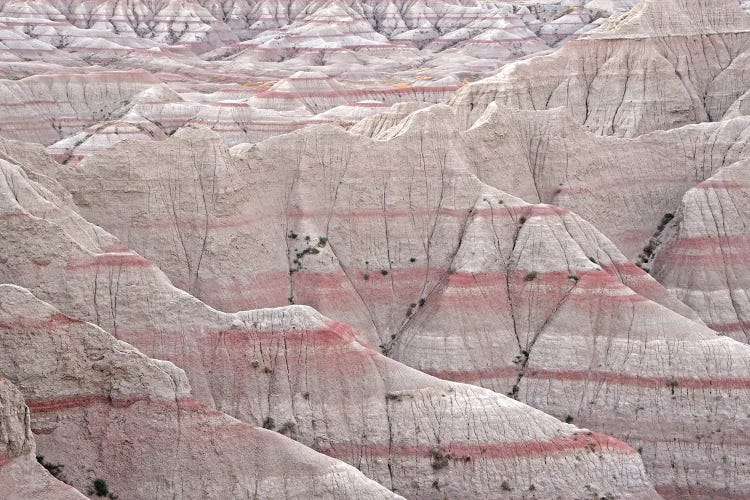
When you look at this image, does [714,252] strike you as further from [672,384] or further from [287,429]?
[287,429]

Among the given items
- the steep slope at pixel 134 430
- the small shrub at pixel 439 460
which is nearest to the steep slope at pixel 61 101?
the small shrub at pixel 439 460

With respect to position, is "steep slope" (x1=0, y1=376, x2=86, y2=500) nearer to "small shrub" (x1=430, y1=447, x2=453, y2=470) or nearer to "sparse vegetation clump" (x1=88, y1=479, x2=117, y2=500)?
"sparse vegetation clump" (x1=88, y1=479, x2=117, y2=500)

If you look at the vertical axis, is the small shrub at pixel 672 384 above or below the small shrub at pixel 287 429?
below

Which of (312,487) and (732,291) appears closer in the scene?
(312,487)

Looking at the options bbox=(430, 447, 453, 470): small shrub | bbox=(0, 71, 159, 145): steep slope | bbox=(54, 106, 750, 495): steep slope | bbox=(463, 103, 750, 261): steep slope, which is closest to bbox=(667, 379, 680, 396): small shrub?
bbox=(54, 106, 750, 495): steep slope

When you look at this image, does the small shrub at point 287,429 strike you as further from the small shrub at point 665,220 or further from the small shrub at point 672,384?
the small shrub at point 665,220

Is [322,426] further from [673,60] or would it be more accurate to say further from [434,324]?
[673,60]

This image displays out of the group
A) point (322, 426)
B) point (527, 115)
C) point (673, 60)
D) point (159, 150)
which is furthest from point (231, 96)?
point (322, 426)
